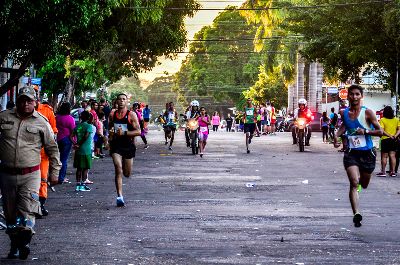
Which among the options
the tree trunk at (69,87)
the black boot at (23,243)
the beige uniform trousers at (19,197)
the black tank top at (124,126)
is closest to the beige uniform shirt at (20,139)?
the beige uniform trousers at (19,197)

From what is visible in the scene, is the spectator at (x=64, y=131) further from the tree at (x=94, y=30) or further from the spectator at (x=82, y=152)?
the tree at (x=94, y=30)

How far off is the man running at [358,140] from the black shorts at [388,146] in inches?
362

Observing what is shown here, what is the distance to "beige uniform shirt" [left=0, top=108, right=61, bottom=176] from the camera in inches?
394

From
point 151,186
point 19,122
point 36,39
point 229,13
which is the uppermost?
point 229,13

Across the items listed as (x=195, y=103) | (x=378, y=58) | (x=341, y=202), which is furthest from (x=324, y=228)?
(x=378, y=58)

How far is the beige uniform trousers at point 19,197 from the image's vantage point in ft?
32.7

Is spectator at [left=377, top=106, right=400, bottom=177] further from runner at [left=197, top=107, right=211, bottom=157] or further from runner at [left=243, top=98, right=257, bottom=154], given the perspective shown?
runner at [left=243, top=98, right=257, bottom=154]

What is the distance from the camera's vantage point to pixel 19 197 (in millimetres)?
9992

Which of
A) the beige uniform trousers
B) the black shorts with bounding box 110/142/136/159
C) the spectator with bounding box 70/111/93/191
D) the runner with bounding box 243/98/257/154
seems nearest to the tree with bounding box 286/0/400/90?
the runner with bounding box 243/98/257/154

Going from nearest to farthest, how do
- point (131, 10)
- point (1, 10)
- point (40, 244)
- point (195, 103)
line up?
point (40, 244) → point (1, 10) → point (131, 10) → point (195, 103)

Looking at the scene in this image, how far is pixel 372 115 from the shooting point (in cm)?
1314

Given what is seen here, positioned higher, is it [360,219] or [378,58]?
[378,58]

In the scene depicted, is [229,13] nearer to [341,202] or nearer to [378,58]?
[378,58]

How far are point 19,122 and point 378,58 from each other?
27.1m
